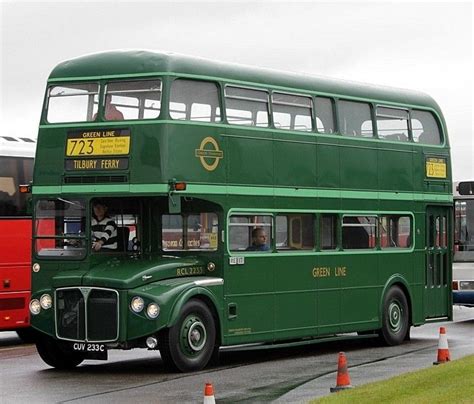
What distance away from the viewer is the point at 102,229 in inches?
775

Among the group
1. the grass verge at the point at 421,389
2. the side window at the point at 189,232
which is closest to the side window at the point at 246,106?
the side window at the point at 189,232

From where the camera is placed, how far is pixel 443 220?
25.9m

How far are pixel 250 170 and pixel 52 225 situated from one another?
2.95m

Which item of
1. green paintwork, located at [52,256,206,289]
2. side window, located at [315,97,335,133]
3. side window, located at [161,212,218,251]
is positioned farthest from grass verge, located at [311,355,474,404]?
side window, located at [315,97,335,133]

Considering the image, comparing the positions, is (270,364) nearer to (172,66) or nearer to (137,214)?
(137,214)

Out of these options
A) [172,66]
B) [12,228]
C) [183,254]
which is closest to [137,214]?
[183,254]

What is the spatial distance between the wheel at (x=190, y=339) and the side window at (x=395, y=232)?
5.62 m

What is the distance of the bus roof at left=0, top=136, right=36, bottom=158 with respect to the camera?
82.6 feet

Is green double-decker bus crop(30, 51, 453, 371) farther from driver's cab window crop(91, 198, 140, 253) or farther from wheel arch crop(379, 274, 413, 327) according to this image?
wheel arch crop(379, 274, 413, 327)

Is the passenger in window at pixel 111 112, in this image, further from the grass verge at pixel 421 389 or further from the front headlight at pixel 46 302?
the grass verge at pixel 421 389

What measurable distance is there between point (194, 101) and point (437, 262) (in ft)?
25.9

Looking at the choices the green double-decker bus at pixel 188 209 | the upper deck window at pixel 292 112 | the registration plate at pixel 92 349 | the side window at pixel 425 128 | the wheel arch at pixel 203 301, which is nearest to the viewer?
the wheel arch at pixel 203 301

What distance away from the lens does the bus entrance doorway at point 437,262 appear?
25.2 metres

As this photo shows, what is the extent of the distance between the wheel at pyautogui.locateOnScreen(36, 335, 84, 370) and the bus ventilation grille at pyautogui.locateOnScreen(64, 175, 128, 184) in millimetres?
2169
